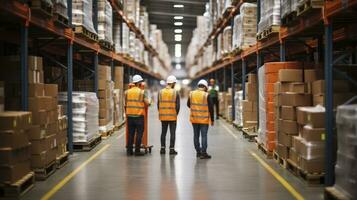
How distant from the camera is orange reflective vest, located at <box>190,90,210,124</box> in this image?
31.4 feet

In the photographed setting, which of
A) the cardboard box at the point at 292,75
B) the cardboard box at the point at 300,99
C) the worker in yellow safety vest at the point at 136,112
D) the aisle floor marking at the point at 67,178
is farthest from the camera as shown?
the worker in yellow safety vest at the point at 136,112

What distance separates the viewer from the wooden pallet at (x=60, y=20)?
8167 millimetres

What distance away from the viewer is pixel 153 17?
35969 millimetres

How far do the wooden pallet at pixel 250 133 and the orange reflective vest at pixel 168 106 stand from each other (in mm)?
3045

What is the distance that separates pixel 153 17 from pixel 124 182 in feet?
97.2

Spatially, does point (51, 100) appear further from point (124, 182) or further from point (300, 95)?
point (300, 95)

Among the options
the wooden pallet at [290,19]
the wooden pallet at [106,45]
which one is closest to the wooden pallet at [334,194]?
the wooden pallet at [290,19]

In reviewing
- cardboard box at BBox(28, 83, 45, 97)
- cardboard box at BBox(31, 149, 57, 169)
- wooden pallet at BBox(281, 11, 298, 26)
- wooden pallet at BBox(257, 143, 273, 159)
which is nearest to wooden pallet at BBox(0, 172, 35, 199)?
cardboard box at BBox(31, 149, 57, 169)

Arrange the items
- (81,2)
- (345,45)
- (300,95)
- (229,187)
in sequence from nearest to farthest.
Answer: (229,187) < (300,95) < (81,2) < (345,45)

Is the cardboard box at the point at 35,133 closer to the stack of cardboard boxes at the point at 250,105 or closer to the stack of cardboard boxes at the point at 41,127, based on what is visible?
the stack of cardboard boxes at the point at 41,127

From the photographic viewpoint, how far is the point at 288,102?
313 inches

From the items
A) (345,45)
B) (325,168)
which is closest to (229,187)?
(325,168)

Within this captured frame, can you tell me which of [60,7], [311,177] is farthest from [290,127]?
[60,7]

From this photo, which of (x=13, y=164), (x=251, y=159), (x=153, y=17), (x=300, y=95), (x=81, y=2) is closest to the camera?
(x=13, y=164)
